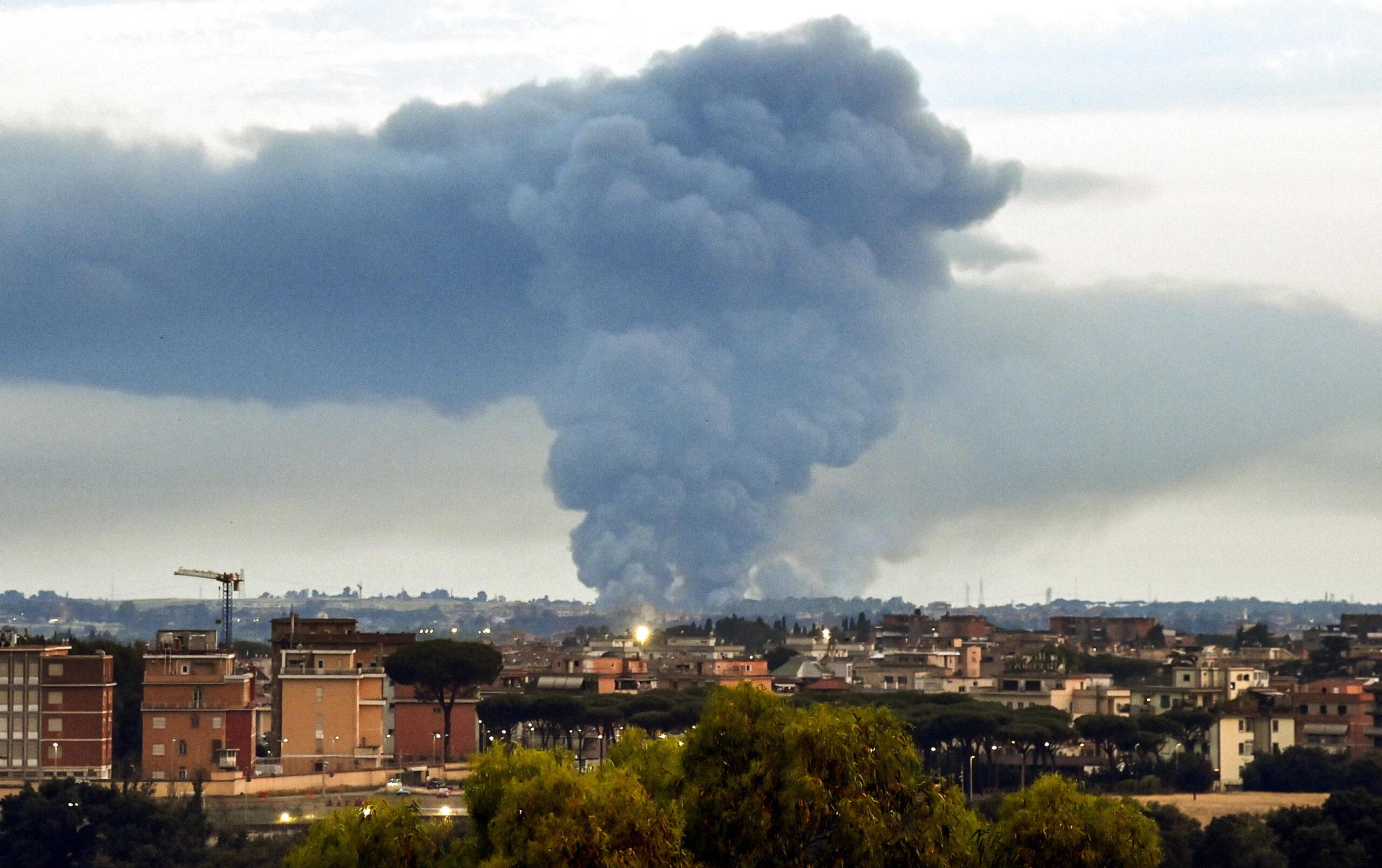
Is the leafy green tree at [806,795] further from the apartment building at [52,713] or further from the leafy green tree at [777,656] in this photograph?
the leafy green tree at [777,656]

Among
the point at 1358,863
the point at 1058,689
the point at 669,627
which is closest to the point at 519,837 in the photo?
the point at 1358,863

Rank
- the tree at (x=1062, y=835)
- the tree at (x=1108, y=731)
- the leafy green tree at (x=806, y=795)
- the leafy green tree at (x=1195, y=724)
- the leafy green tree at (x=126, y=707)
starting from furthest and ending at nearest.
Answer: the leafy green tree at (x=1195, y=724) → the tree at (x=1108, y=731) → the leafy green tree at (x=126, y=707) → the tree at (x=1062, y=835) → the leafy green tree at (x=806, y=795)

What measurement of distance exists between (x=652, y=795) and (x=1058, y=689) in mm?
67116

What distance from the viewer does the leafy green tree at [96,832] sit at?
54719 millimetres

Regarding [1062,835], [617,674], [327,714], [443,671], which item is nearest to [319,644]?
[443,671]

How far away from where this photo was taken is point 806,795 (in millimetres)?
23484

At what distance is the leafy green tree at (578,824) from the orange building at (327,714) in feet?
163

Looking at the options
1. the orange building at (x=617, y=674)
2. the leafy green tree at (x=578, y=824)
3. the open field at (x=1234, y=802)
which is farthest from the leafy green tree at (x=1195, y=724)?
the leafy green tree at (x=578, y=824)

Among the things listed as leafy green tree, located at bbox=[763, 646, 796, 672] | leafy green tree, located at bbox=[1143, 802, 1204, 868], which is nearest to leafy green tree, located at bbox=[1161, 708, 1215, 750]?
leafy green tree, located at bbox=[1143, 802, 1204, 868]

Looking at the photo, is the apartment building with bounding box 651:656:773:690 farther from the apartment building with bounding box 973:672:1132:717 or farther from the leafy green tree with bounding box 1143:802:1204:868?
the leafy green tree with bounding box 1143:802:1204:868

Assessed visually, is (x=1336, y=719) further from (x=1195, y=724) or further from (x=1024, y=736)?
(x=1024, y=736)

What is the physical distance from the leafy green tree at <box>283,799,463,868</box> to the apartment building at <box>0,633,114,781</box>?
45548mm

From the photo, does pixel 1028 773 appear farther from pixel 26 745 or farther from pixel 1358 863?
pixel 26 745

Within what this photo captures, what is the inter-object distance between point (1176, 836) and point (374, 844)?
33.7 metres
